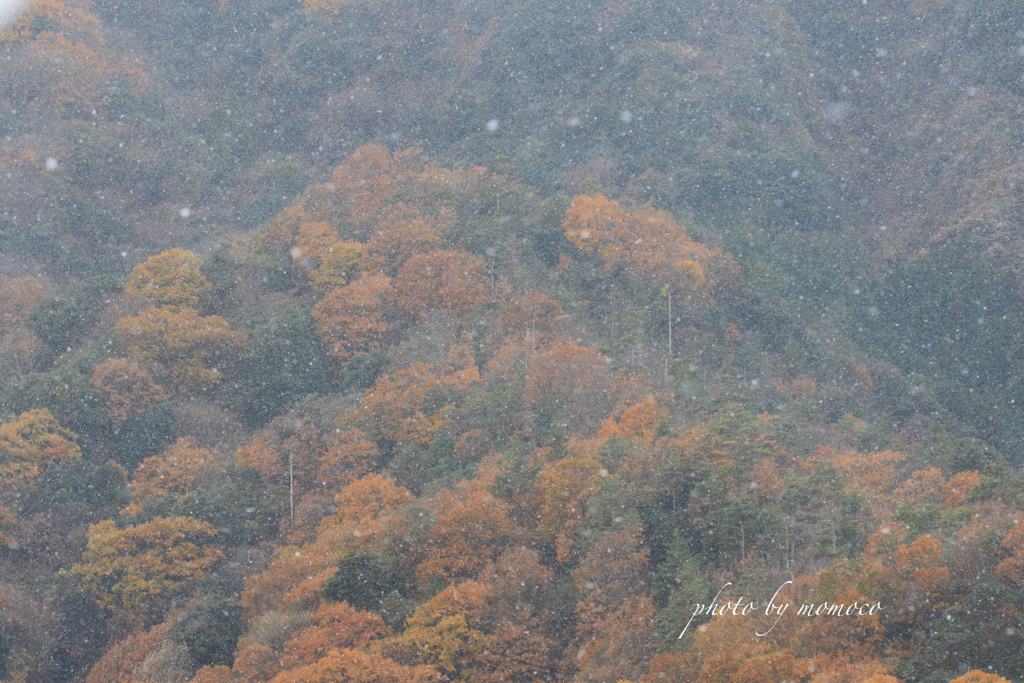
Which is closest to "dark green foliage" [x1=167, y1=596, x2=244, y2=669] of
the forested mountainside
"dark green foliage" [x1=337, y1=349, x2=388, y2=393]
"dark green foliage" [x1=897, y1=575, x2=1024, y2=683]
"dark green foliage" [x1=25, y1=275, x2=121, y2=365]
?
the forested mountainside

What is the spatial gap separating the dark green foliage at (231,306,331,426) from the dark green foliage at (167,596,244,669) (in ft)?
36.4

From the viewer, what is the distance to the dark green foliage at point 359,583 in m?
21.6

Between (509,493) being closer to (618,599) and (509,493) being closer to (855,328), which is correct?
(618,599)

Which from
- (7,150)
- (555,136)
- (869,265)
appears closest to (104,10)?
(7,150)

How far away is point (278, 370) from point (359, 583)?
48.5ft

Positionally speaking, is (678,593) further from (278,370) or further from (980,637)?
(278,370)

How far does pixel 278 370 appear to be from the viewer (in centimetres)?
3472

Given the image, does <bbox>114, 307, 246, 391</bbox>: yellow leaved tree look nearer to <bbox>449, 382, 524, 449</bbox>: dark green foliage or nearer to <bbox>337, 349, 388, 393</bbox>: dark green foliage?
<bbox>337, 349, 388, 393</bbox>: dark green foliage

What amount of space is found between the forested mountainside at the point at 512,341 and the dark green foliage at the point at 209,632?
0.09 meters

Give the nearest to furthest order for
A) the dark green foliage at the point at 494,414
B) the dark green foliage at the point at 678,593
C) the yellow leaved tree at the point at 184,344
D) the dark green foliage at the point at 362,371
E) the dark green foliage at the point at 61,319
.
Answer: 1. the dark green foliage at the point at 678,593
2. the dark green foliage at the point at 494,414
3. the dark green foliage at the point at 362,371
4. the yellow leaved tree at the point at 184,344
5. the dark green foliage at the point at 61,319

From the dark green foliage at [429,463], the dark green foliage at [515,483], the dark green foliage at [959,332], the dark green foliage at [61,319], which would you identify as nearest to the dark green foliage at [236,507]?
the dark green foliage at [429,463]

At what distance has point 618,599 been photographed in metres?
20.5

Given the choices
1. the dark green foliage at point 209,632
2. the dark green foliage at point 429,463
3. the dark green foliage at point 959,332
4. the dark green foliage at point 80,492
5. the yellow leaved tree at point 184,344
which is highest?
the yellow leaved tree at point 184,344

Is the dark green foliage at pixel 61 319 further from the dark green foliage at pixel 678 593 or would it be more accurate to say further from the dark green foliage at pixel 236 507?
the dark green foliage at pixel 678 593
